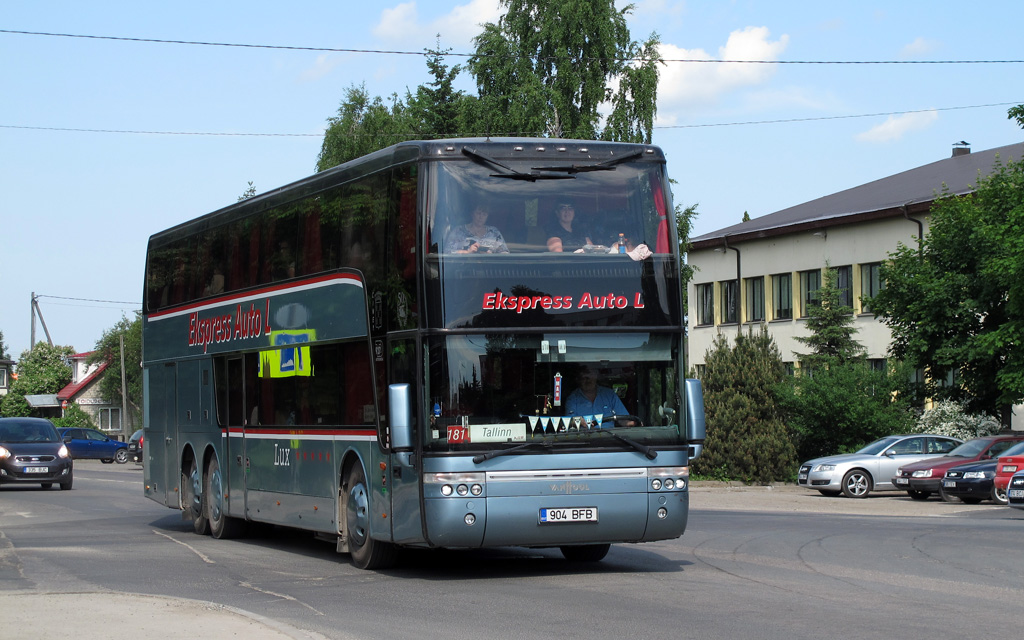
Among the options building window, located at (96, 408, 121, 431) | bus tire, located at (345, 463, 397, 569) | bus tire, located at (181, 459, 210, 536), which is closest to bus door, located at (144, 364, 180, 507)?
bus tire, located at (181, 459, 210, 536)

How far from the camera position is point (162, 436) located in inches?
807

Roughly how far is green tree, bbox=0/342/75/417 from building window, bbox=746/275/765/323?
67187mm

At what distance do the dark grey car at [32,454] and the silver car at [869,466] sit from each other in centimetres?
1751

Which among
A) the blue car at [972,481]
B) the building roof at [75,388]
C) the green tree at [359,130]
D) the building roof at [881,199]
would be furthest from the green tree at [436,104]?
the building roof at [75,388]

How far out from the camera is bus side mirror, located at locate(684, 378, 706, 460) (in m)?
Answer: 12.7

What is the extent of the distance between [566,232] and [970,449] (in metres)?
20.1

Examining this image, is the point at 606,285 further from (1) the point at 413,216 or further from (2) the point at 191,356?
(2) the point at 191,356

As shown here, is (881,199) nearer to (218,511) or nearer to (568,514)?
(218,511)

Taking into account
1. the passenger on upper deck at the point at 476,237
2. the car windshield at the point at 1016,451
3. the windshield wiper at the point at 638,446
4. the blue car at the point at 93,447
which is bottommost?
the blue car at the point at 93,447

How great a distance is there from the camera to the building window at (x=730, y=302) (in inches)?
2173

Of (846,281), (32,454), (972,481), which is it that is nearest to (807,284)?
(846,281)

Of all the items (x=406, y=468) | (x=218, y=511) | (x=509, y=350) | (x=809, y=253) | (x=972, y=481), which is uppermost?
(x=809, y=253)

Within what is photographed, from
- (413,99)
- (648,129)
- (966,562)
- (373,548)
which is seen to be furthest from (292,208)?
(413,99)

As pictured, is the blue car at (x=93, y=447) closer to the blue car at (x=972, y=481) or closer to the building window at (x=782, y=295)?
the building window at (x=782, y=295)
